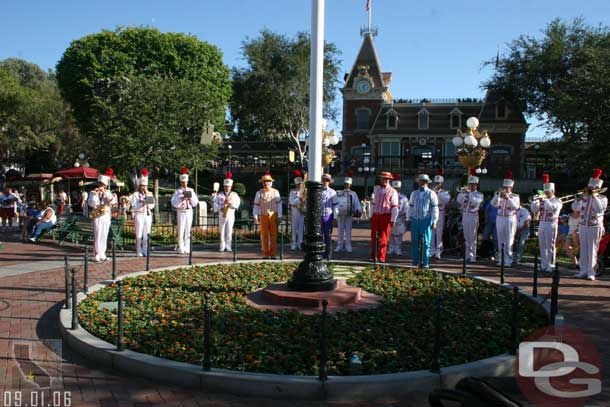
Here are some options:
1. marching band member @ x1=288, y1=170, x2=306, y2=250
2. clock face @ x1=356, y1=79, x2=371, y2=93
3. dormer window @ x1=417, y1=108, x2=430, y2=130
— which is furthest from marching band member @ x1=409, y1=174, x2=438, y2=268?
clock face @ x1=356, y1=79, x2=371, y2=93

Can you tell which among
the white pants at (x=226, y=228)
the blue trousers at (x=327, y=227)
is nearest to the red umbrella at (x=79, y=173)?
the white pants at (x=226, y=228)

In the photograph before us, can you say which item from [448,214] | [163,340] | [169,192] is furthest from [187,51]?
[163,340]

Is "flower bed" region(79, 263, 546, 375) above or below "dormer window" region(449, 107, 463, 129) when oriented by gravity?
below

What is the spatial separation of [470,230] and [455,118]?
4082cm

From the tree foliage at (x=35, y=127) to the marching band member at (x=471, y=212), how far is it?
44621 mm

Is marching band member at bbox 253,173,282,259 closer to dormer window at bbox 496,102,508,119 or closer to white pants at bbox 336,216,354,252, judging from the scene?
white pants at bbox 336,216,354,252

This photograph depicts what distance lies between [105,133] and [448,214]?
16682 millimetres

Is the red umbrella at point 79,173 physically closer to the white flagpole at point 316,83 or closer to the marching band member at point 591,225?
the white flagpole at point 316,83

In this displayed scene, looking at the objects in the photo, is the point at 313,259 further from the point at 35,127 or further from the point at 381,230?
the point at 35,127

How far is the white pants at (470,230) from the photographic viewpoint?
543 inches

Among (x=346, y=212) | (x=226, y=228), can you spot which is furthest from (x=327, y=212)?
(x=226, y=228)

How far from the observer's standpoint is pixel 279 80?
4950 centimetres

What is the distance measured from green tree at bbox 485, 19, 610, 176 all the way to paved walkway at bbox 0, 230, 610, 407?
56.8 feet

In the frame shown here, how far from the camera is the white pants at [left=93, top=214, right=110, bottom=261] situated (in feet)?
43.3
